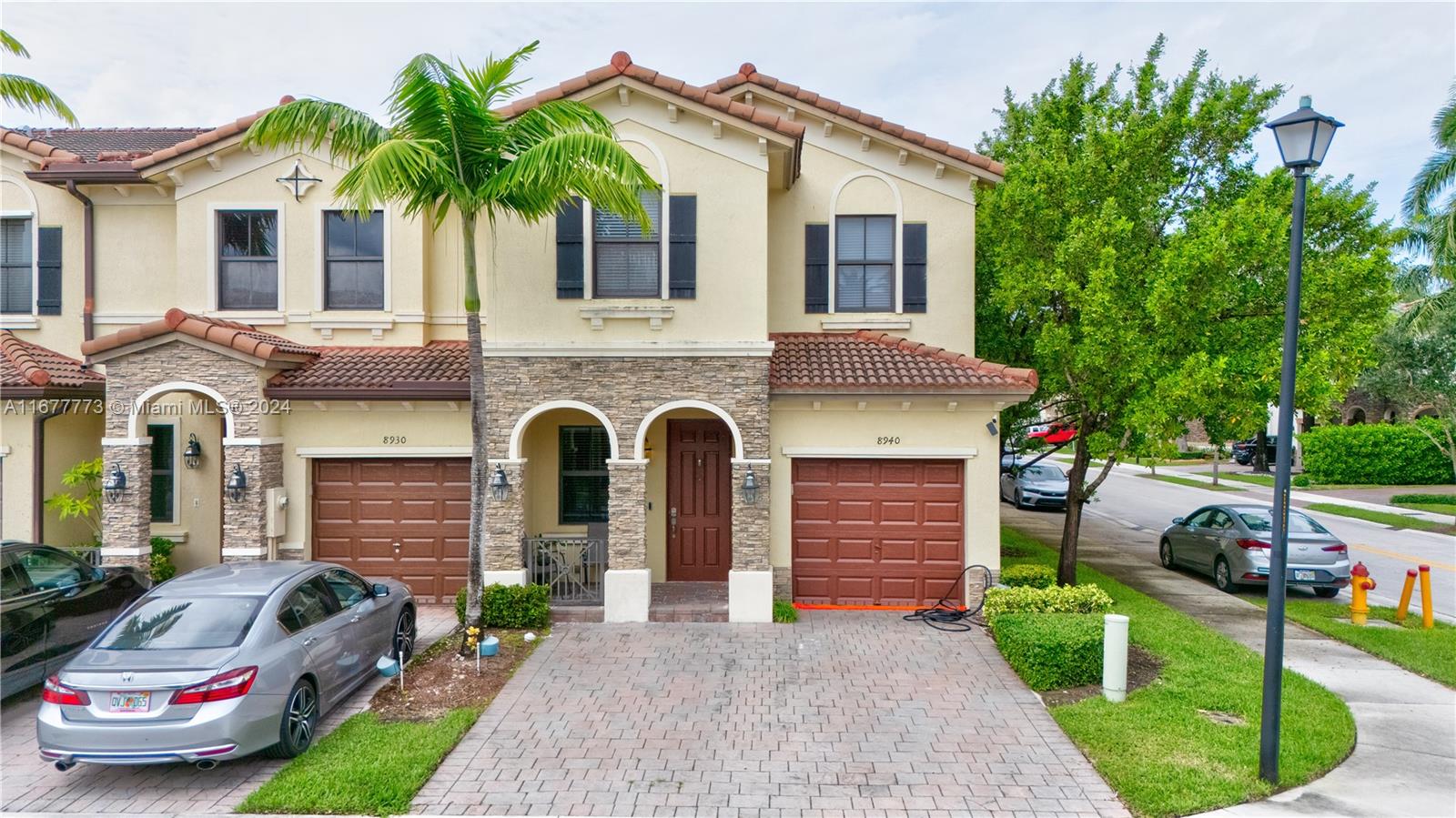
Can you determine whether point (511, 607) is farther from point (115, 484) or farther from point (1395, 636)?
point (1395, 636)

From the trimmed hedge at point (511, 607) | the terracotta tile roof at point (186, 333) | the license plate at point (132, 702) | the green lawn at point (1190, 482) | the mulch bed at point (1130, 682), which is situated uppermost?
the terracotta tile roof at point (186, 333)

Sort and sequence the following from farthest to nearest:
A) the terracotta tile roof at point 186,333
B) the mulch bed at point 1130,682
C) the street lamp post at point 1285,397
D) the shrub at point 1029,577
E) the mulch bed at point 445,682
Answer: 1. the shrub at point 1029,577
2. the terracotta tile roof at point 186,333
3. the mulch bed at point 1130,682
4. the mulch bed at point 445,682
5. the street lamp post at point 1285,397

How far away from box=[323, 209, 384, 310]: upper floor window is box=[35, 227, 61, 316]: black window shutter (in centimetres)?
477

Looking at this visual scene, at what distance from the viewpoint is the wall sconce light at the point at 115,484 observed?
1049cm

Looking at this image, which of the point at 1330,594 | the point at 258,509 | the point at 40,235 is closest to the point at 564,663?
the point at 258,509

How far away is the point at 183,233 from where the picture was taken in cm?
1223

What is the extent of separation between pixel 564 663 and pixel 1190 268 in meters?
9.62

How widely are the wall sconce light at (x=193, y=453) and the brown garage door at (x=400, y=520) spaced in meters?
2.12

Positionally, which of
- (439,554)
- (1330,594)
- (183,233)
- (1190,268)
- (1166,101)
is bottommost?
(1330,594)

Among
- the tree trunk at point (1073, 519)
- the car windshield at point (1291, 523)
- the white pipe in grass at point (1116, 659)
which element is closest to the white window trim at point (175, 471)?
the white pipe in grass at point (1116, 659)

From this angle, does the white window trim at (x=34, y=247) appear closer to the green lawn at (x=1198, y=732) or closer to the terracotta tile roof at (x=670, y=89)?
the terracotta tile roof at (x=670, y=89)

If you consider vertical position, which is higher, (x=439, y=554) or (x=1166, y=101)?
(x=1166, y=101)

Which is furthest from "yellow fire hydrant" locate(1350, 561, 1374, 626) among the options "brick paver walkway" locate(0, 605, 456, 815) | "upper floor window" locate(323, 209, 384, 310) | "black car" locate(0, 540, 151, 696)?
"black car" locate(0, 540, 151, 696)

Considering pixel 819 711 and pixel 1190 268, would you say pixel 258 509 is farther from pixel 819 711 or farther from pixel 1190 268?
pixel 1190 268
